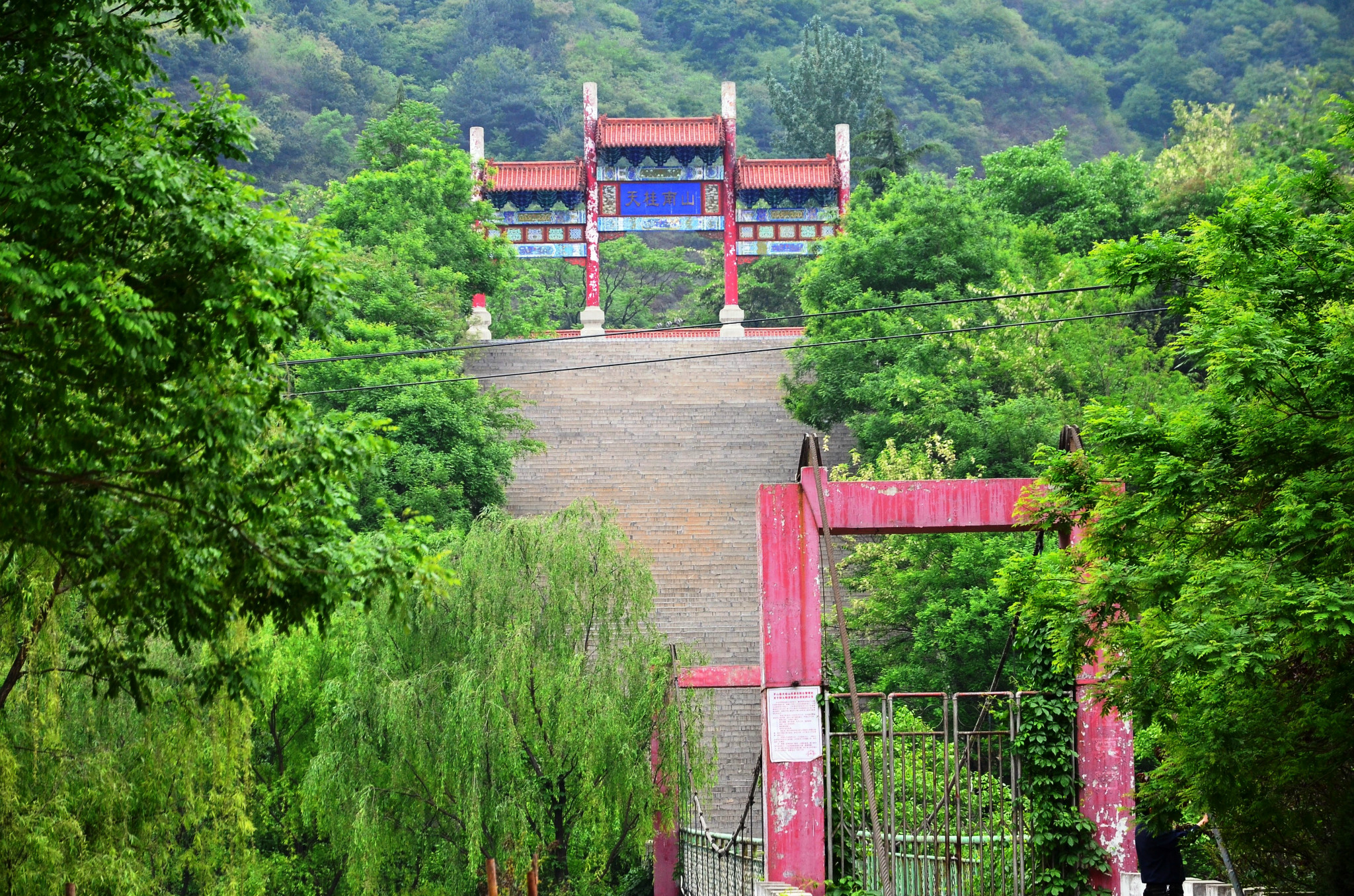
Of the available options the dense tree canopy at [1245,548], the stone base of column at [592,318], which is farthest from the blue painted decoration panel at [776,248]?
the dense tree canopy at [1245,548]

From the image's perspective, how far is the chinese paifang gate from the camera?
32062 millimetres

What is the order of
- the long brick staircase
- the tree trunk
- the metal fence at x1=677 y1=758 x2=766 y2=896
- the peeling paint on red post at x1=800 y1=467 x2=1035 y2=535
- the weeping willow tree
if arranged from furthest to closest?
the long brick staircase → the weeping willow tree → the metal fence at x1=677 y1=758 x2=766 y2=896 → the peeling paint on red post at x1=800 y1=467 x2=1035 y2=535 → the tree trunk

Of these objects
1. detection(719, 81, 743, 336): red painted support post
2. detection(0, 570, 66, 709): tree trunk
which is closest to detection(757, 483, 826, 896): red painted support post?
detection(0, 570, 66, 709): tree trunk

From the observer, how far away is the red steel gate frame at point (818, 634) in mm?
10055

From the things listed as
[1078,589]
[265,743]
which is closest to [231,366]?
[1078,589]

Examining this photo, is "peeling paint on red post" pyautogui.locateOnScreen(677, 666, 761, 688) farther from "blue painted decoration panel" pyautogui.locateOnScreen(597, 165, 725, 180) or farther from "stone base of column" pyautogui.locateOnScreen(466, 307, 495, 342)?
"blue painted decoration panel" pyautogui.locateOnScreen(597, 165, 725, 180)

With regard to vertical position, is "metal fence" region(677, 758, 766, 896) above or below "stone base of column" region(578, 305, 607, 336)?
below

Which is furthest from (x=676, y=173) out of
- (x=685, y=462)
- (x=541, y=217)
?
(x=685, y=462)

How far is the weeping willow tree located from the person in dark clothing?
5632mm

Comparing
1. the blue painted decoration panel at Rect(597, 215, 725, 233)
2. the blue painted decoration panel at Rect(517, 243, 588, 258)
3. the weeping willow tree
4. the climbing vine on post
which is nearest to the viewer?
the climbing vine on post

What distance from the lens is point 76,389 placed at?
6.69 m

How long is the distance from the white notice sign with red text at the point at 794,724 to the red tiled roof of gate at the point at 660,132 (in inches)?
908

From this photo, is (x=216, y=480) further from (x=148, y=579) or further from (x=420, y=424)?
(x=420, y=424)

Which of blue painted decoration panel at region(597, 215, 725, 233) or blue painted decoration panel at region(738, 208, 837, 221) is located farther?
blue painted decoration panel at region(738, 208, 837, 221)
